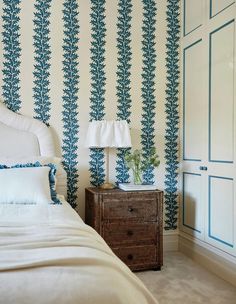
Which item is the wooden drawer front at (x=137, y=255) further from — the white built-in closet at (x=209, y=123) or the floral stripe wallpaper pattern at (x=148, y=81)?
the floral stripe wallpaper pattern at (x=148, y=81)

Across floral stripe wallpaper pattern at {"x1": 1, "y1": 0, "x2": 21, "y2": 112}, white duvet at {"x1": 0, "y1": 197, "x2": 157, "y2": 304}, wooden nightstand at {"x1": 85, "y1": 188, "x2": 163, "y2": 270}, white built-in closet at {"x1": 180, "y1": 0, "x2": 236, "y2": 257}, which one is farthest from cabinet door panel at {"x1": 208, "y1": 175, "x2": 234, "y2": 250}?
floral stripe wallpaper pattern at {"x1": 1, "y1": 0, "x2": 21, "y2": 112}

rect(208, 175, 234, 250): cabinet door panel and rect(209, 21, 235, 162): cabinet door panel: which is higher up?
rect(209, 21, 235, 162): cabinet door panel

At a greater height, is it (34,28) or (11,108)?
(34,28)

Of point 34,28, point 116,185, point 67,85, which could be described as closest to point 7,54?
point 34,28

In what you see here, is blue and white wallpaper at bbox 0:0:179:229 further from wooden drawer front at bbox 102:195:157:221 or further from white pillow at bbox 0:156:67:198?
wooden drawer front at bbox 102:195:157:221

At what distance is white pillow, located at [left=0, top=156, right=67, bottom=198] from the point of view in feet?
9.02

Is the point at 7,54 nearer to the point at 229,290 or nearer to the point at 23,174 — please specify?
the point at 23,174

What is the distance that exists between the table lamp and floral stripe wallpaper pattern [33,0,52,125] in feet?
1.59

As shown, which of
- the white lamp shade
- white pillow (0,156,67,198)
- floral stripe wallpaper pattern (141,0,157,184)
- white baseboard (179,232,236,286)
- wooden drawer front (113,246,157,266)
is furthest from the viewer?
floral stripe wallpaper pattern (141,0,157,184)

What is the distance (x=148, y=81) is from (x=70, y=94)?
2.77 ft

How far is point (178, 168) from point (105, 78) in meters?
1.24

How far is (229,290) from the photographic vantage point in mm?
2445

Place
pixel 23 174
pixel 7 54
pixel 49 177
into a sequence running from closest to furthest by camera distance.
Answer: pixel 23 174, pixel 49 177, pixel 7 54

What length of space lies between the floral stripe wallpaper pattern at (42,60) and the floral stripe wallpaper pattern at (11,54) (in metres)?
0.16
